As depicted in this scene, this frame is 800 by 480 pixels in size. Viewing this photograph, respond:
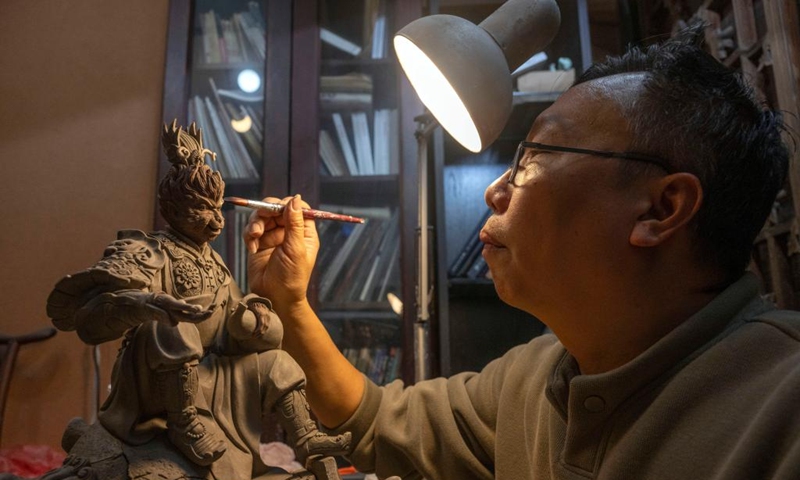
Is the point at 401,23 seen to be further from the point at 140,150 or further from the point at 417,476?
the point at 417,476

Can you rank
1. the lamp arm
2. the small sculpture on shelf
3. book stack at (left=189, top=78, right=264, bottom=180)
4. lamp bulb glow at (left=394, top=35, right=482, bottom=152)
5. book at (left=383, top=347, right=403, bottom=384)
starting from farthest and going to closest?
book stack at (left=189, top=78, right=264, bottom=180) < book at (left=383, top=347, right=403, bottom=384) < the lamp arm < lamp bulb glow at (left=394, top=35, right=482, bottom=152) < the small sculpture on shelf

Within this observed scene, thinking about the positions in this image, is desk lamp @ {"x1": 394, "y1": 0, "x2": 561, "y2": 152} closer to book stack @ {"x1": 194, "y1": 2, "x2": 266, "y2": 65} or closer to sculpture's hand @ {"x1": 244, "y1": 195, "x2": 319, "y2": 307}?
sculpture's hand @ {"x1": 244, "y1": 195, "x2": 319, "y2": 307}

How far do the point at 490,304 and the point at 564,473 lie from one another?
5.13 feet

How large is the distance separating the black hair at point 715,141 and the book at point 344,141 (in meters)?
1.51

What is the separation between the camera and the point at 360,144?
238 cm

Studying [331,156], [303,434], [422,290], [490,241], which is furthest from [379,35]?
[303,434]

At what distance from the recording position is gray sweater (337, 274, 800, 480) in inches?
28.8

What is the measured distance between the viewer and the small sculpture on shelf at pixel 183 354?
836 mm

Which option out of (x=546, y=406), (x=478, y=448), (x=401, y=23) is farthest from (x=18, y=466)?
(x=401, y=23)

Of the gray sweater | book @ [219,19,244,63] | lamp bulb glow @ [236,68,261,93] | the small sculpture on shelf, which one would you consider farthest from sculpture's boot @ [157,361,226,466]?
book @ [219,19,244,63]

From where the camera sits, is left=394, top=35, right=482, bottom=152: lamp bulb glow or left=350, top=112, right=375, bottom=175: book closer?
left=394, top=35, right=482, bottom=152: lamp bulb glow

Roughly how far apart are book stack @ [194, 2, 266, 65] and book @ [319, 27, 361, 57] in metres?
0.24

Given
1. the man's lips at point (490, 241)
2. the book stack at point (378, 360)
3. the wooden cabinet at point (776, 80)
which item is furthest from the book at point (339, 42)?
the man's lips at point (490, 241)

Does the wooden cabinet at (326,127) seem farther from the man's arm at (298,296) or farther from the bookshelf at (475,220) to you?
the man's arm at (298,296)
